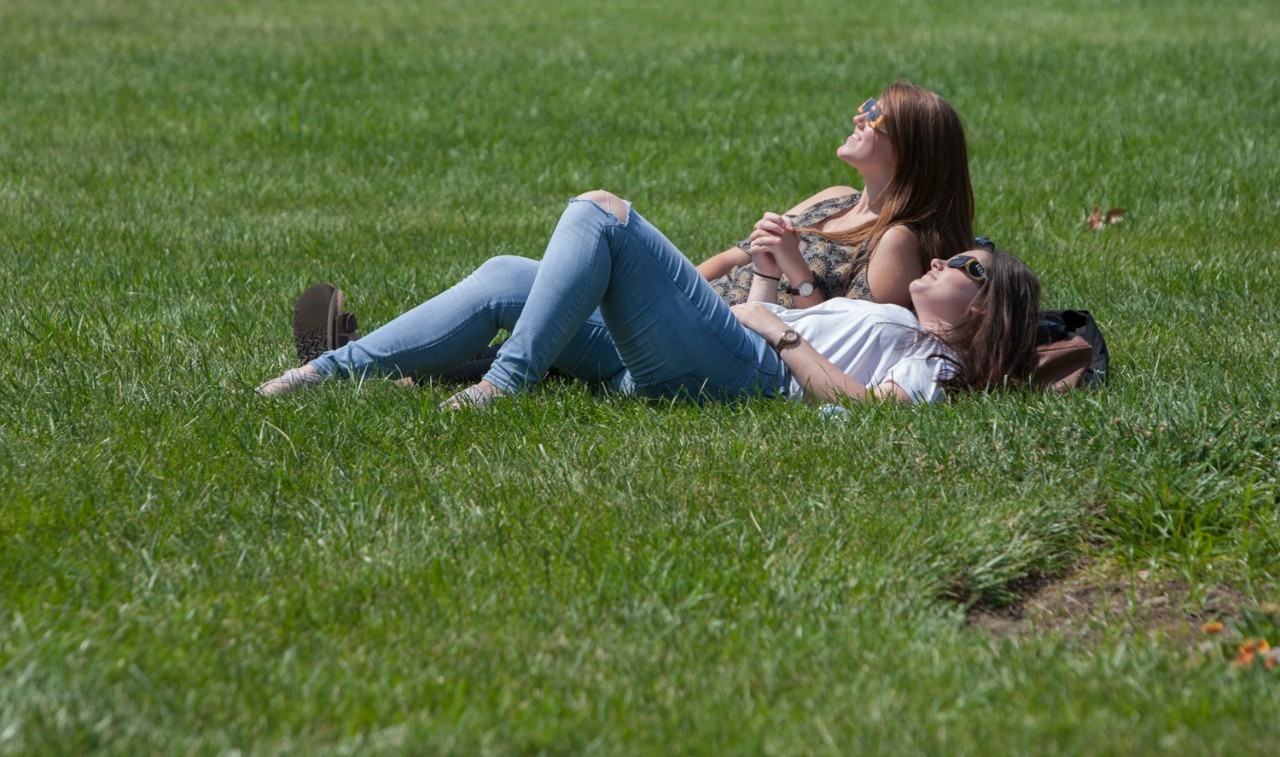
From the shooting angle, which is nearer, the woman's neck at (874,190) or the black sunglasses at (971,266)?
the black sunglasses at (971,266)

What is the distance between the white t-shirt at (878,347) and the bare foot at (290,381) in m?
1.50

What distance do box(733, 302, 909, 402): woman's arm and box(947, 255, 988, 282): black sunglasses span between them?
1.34 feet

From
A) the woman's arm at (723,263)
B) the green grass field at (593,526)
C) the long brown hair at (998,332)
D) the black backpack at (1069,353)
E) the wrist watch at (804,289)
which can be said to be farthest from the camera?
the woman's arm at (723,263)

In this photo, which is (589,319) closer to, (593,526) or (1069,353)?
(593,526)

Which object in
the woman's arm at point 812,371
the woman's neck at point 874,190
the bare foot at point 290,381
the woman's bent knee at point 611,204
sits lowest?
the bare foot at point 290,381

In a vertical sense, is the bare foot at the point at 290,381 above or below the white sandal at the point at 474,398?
below

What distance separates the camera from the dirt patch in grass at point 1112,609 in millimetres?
3021

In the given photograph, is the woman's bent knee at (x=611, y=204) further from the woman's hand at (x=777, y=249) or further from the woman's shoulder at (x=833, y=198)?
the woman's shoulder at (x=833, y=198)

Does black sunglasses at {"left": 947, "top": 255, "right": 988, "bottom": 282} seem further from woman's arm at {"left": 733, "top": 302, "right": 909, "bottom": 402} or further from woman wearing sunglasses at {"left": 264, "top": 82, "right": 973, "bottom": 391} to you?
woman's arm at {"left": 733, "top": 302, "right": 909, "bottom": 402}

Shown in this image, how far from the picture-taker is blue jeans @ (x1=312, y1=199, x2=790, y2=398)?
159 inches

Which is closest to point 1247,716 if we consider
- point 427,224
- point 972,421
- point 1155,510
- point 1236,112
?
point 1155,510

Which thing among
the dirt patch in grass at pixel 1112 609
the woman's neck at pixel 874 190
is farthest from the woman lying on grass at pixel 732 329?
the dirt patch in grass at pixel 1112 609

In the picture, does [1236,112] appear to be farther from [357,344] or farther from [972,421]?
[357,344]

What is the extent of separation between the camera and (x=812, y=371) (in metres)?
4.13
